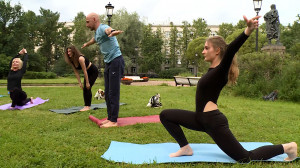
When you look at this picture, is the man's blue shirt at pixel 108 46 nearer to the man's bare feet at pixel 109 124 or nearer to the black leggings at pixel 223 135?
the man's bare feet at pixel 109 124

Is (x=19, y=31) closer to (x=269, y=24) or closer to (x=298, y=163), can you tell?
(x=269, y=24)

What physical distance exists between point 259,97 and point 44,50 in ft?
165

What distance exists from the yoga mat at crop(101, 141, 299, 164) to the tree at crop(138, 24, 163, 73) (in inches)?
1949

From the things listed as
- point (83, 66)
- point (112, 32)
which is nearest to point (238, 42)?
point (112, 32)

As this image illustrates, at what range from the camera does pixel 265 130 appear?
4.91m

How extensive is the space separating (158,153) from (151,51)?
52.1m

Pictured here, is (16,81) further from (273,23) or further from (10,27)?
(10,27)

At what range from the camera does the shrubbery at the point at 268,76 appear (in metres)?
9.93

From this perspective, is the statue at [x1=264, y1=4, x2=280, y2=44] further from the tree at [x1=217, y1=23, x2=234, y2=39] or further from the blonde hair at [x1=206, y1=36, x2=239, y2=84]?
the tree at [x1=217, y1=23, x2=234, y2=39]

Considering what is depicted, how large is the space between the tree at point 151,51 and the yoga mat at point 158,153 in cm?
4950

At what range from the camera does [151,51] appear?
54.9 metres

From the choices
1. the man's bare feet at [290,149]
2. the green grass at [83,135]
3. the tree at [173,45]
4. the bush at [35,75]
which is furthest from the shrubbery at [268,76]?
the tree at [173,45]

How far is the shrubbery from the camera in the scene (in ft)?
32.6

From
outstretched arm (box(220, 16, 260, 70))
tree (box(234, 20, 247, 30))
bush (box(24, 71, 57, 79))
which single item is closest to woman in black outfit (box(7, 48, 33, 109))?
outstretched arm (box(220, 16, 260, 70))
